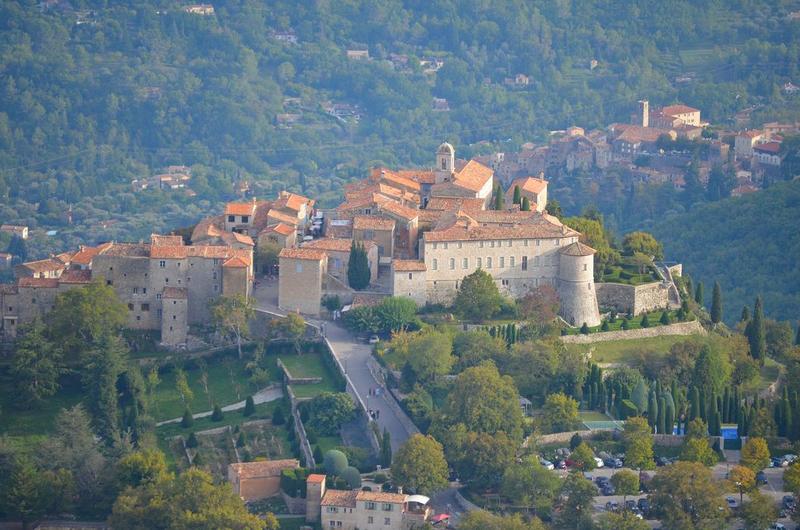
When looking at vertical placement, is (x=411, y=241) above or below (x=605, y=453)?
above

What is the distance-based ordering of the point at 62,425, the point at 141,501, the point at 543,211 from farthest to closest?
the point at 543,211, the point at 62,425, the point at 141,501

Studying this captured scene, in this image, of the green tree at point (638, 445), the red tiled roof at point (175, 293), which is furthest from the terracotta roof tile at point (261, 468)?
the red tiled roof at point (175, 293)

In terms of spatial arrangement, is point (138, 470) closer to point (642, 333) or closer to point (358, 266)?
point (358, 266)

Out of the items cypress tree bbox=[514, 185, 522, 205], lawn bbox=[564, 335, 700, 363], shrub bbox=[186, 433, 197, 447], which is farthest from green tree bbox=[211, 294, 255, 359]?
cypress tree bbox=[514, 185, 522, 205]

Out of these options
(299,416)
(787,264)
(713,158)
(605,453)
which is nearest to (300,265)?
(299,416)

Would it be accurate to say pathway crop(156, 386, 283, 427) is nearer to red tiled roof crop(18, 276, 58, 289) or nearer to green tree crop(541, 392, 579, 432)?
red tiled roof crop(18, 276, 58, 289)

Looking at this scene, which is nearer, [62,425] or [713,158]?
[62,425]

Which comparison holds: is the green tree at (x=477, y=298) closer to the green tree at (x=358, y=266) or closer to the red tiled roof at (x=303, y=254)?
the green tree at (x=358, y=266)

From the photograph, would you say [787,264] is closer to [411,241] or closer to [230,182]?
[411,241]
